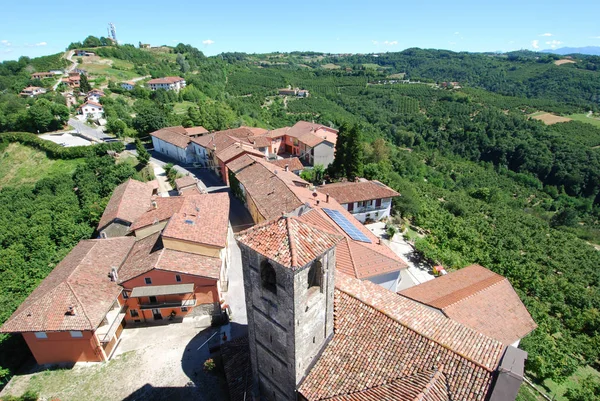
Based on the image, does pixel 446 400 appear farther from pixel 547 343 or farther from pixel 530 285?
pixel 530 285

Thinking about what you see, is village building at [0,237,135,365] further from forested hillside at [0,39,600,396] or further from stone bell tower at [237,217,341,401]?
forested hillside at [0,39,600,396]

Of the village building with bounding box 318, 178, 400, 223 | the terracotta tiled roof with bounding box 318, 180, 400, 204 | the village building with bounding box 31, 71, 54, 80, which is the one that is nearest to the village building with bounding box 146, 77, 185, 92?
the village building with bounding box 31, 71, 54, 80

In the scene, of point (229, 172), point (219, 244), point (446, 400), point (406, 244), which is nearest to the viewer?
point (446, 400)

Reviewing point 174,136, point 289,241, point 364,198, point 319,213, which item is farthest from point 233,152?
point 289,241

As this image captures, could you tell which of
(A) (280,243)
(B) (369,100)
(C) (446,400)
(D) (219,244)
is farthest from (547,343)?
(B) (369,100)

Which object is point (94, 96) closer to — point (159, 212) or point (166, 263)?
point (159, 212)

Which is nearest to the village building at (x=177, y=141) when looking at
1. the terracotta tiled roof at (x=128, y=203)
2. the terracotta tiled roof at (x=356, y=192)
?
the terracotta tiled roof at (x=128, y=203)
